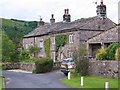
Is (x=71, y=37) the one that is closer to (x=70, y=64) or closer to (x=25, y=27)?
(x=70, y=64)

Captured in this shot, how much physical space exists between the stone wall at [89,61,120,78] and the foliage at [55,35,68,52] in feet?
67.6

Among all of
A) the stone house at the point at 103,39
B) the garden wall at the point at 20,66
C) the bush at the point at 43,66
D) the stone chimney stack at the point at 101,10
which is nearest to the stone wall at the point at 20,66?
the garden wall at the point at 20,66

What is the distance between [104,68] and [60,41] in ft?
78.3

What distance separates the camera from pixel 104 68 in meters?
32.1

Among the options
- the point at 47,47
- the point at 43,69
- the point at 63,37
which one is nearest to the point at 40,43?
the point at 47,47

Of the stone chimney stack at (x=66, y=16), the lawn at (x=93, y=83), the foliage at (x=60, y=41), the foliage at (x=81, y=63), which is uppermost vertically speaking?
the stone chimney stack at (x=66, y=16)

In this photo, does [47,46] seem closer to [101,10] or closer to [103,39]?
[101,10]

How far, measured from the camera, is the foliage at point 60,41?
5435cm

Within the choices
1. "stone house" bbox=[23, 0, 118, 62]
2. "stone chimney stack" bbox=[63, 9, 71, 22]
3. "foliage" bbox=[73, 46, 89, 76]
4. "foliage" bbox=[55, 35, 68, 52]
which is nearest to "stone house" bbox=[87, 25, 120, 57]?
"stone house" bbox=[23, 0, 118, 62]

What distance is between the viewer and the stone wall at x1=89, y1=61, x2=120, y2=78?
30.8 meters

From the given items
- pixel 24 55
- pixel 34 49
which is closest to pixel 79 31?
pixel 34 49

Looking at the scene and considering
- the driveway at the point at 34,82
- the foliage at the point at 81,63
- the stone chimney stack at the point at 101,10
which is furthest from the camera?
the stone chimney stack at the point at 101,10

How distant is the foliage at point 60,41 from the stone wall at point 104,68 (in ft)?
67.6

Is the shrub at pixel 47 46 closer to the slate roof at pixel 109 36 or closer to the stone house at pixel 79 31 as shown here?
the stone house at pixel 79 31
